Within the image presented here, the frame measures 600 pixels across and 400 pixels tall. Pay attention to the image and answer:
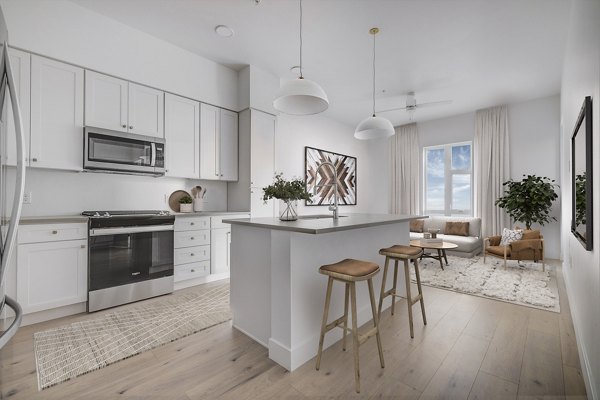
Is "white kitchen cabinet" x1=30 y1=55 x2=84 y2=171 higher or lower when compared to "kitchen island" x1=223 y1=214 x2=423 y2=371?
higher

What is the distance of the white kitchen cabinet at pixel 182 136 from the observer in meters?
3.59

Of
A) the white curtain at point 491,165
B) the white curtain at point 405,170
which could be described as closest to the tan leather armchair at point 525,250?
the white curtain at point 491,165

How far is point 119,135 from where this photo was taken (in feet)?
10.3

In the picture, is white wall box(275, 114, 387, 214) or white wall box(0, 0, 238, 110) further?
white wall box(275, 114, 387, 214)

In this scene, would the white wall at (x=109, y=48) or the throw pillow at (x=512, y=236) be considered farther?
the throw pillow at (x=512, y=236)

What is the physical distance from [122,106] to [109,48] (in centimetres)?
63

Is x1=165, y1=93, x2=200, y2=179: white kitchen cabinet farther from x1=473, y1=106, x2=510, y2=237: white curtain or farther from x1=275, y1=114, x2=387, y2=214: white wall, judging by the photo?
x1=473, y1=106, x2=510, y2=237: white curtain

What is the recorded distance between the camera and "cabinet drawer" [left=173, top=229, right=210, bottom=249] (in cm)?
342

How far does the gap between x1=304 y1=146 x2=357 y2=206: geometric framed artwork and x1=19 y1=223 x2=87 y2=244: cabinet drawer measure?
364 cm

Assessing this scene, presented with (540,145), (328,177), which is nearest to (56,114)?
(328,177)

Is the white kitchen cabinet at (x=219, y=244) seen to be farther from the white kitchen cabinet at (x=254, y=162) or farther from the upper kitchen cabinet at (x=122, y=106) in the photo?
the upper kitchen cabinet at (x=122, y=106)

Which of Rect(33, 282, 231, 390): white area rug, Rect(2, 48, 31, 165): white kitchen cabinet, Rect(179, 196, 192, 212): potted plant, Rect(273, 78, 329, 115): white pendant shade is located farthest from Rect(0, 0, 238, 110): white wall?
Rect(33, 282, 231, 390): white area rug

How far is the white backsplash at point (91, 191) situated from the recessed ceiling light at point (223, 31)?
1982 millimetres

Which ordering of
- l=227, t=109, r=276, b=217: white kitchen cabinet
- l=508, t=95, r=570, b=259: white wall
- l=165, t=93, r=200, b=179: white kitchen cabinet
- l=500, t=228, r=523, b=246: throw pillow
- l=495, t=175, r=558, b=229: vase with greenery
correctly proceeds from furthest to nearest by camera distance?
1. l=508, t=95, r=570, b=259: white wall
2. l=495, t=175, r=558, b=229: vase with greenery
3. l=500, t=228, r=523, b=246: throw pillow
4. l=227, t=109, r=276, b=217: white kitchen cabinet
5. l=165, t=93, r=200, b=179: white kitchen cabinet
